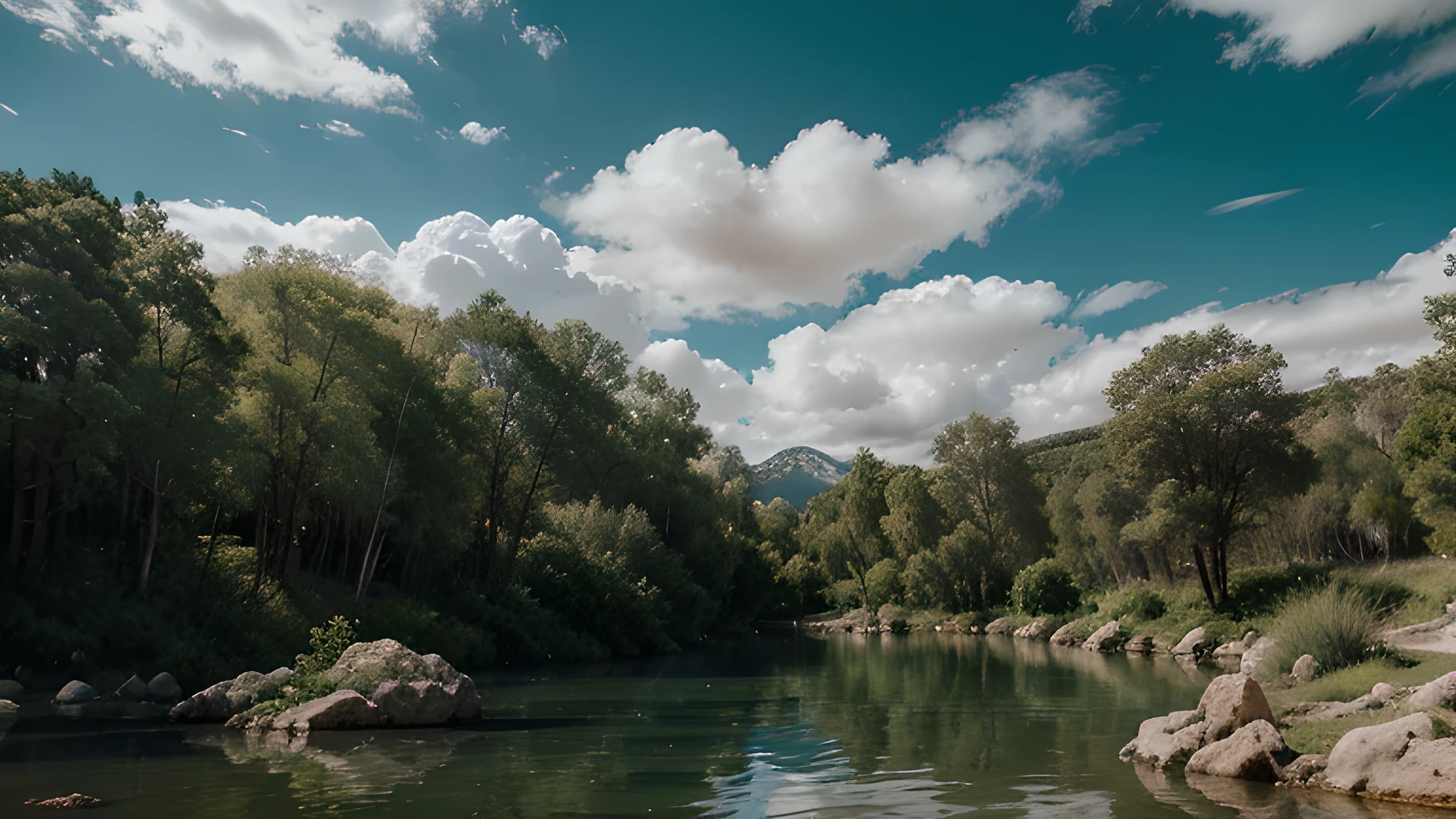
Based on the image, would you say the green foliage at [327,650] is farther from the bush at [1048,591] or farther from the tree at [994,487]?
the tree at [994,487]

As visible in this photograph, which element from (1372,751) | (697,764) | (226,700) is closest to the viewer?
(1372,751)

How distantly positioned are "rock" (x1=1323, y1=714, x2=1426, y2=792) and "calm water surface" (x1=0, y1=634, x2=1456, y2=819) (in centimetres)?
42

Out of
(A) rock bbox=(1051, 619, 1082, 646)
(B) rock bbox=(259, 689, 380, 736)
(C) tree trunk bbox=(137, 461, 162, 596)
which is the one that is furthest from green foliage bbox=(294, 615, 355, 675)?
(A) rock bbox=(1051, 619, 1082, 646)

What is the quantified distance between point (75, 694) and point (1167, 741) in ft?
79.3

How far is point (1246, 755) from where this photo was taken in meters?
12.3

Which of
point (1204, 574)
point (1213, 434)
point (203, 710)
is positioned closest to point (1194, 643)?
point (1204, 574)

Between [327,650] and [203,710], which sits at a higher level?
[327,650]

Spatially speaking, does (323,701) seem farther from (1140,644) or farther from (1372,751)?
(1140,644)

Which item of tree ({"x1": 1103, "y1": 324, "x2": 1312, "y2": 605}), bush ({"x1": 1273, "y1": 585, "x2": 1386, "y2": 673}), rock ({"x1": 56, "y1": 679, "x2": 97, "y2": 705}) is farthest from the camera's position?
tree ({"x1": 1103, "y1": 324, "x2": 1312, "y2": 605})

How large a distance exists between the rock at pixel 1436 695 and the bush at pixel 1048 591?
1920 inches

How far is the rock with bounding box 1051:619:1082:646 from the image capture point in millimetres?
49594

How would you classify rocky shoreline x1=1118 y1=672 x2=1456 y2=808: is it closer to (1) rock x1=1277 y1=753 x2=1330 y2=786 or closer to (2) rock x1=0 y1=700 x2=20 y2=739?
(1) rock x1=1277 y1=753 x2=1330 y2=786

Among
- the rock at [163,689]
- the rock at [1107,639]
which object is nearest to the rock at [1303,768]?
the rock at [163,689]

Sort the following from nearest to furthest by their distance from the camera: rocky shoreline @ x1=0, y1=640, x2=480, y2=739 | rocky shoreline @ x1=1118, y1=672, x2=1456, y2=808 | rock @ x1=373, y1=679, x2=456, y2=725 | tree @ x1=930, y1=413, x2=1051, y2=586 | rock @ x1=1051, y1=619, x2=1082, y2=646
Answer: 1. rocky shoreline @ x1=1118, y1=672, x2=1456, y2=808
2. rocky shoreline @ x1=0, y1=640, x2=480, y2=739
3. rock @ x1=373, y1=679, x2=456, y2=725
4. rock @ x1=1051, y1=619, x2=1082, y2=646
5. tree @ x1=930, y1=413, x2=1051, y2=586
